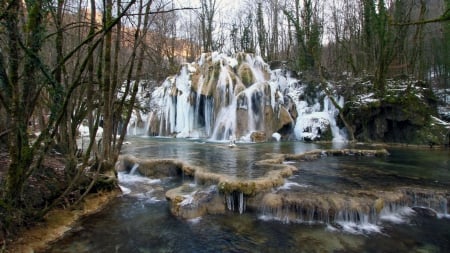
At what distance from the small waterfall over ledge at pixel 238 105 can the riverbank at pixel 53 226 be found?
12.3m

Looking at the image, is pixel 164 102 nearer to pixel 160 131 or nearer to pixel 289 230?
pixel 160 131

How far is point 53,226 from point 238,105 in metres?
14.8

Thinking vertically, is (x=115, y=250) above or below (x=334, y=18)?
below

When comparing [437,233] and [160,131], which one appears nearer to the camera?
[437,233]

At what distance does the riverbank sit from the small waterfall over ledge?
1228 centimetres

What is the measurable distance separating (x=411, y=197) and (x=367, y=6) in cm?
1816

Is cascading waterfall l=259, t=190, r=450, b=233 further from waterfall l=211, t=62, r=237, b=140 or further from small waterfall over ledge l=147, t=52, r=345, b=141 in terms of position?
waterfall l=211, t=62, r=237, b=140

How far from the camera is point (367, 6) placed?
19.8 metres

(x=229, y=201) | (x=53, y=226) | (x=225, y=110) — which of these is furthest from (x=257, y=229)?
(x=225, y=110)


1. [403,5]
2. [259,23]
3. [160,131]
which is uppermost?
[259,23]

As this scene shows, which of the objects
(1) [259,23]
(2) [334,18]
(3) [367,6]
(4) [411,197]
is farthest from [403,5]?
(4) [411,197]

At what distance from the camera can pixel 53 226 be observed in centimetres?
451

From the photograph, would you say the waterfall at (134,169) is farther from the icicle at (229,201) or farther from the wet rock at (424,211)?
the wet rock at (424,211)

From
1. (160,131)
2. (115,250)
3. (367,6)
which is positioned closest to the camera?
(115,250)
